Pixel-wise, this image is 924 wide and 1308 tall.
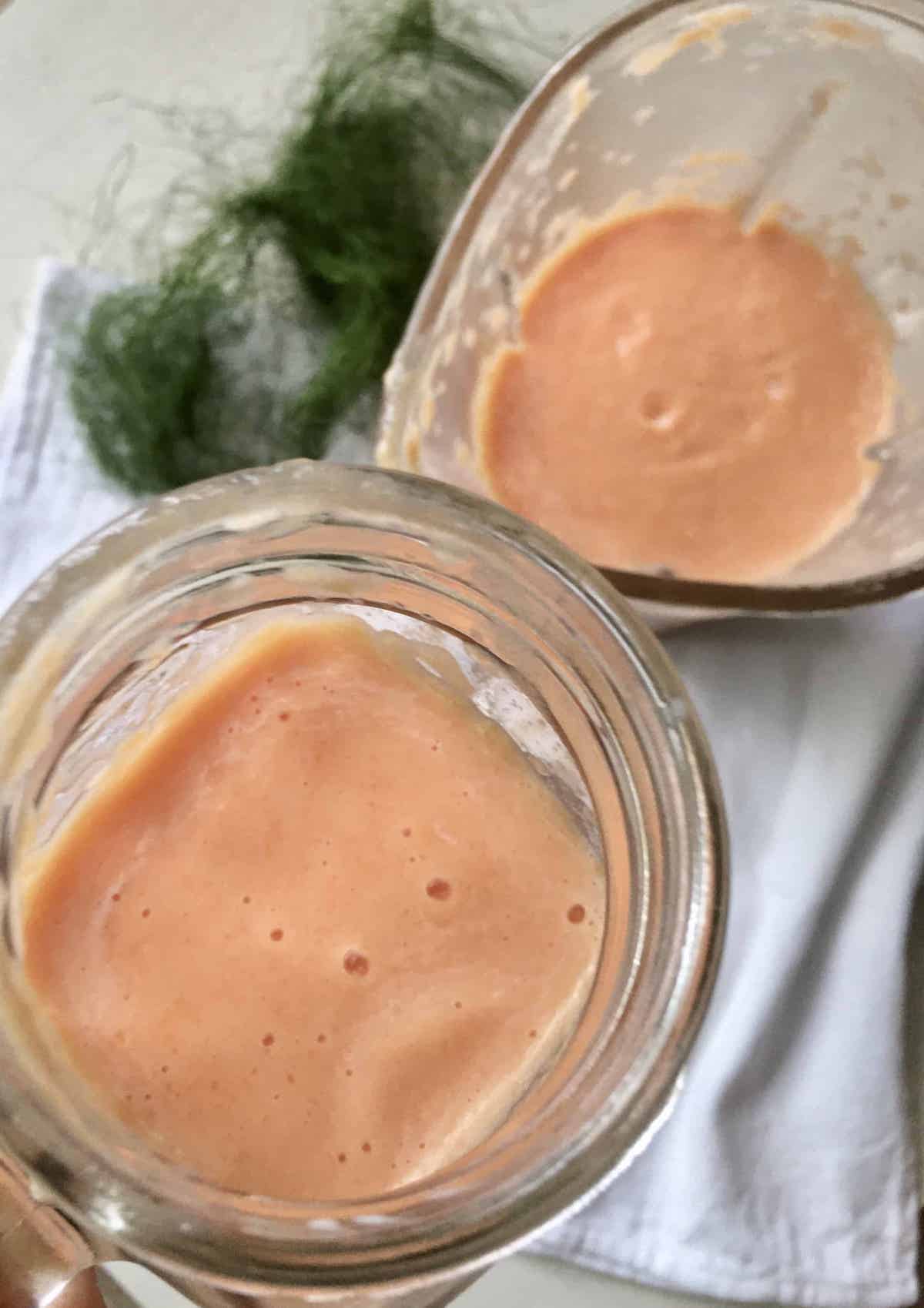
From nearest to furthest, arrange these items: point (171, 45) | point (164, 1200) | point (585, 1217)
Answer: point (164, 1200) → point (585, 1217) → point (171, 45)

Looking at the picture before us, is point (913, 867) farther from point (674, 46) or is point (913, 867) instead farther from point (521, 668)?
point (674, 46)

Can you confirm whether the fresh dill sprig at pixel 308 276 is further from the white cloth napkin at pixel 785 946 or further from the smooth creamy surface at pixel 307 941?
the smooth creamy surface at pixel 307 941

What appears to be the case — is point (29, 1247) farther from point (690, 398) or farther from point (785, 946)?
point (690, 398)

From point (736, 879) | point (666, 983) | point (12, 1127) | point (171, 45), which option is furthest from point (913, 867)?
point (171, 45)

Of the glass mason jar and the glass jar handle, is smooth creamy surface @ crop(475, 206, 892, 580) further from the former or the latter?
the glass jar handle

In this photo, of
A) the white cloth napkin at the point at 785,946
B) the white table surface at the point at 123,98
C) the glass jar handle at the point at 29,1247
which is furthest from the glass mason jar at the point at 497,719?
the white table surface at the point at 123,98

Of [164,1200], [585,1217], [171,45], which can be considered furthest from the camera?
[171,45]

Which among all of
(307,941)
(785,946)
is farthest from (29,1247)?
(785,946)
